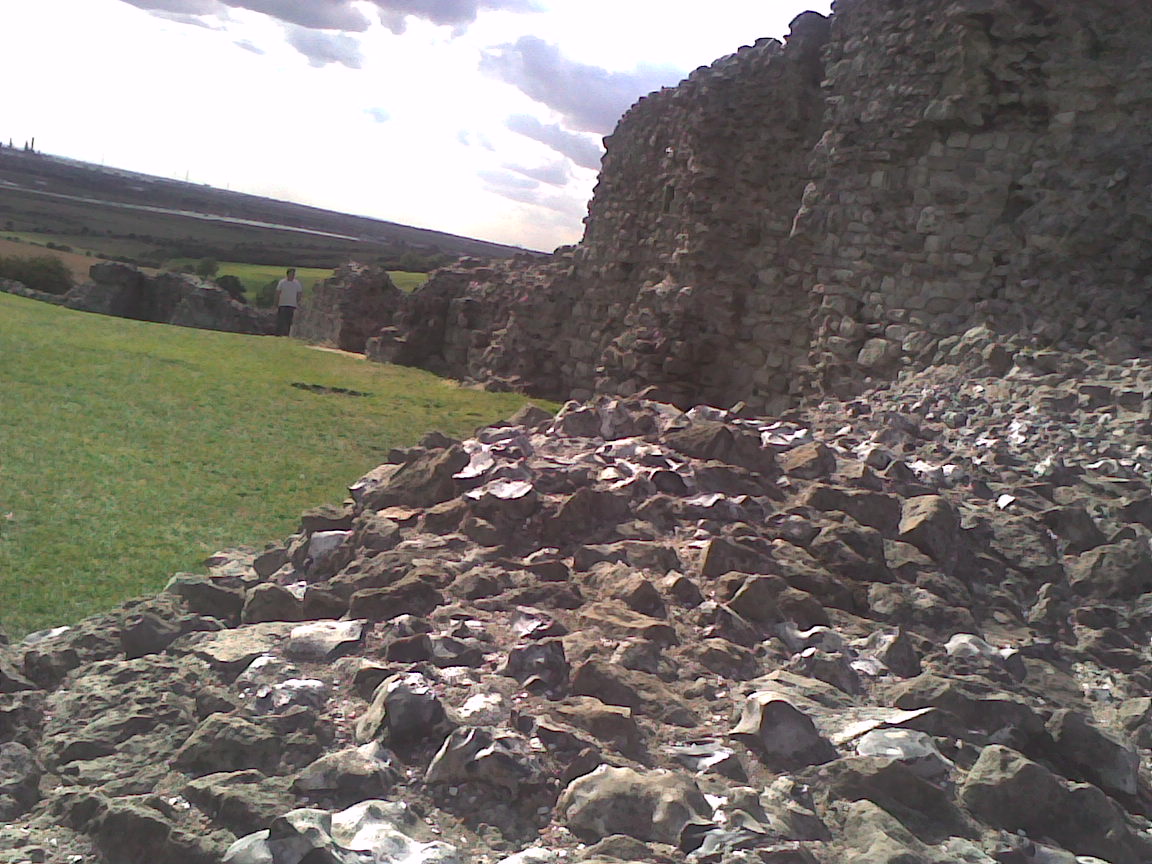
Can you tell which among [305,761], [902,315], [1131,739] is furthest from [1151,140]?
[305,761]

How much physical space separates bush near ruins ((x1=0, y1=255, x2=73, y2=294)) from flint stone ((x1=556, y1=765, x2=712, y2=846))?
25.3 m

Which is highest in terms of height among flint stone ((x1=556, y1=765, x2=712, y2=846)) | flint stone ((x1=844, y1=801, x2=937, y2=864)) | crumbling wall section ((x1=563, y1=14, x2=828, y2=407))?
crumbling wall section ((x1=563, y1=14, x2=828, y2=407))

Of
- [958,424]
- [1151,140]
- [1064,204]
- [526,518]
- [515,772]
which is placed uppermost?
[1151,140]

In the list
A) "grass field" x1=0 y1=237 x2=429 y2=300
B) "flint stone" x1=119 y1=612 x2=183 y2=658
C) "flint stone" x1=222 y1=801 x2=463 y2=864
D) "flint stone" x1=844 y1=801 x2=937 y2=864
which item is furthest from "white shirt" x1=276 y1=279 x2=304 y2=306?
"flint stone" x1=844 y1=801 x2=937 y2=864

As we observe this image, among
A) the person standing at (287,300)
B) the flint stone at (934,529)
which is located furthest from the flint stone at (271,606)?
the person standing at (287,300)

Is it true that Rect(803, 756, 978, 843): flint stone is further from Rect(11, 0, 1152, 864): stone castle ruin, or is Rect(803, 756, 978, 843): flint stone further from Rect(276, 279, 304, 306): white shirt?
Rect(276, 279, 304, 306): white shirt

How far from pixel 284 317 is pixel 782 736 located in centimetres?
1700

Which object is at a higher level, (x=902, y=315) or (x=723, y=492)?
(x=902, y=315)

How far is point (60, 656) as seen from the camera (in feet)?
10.5

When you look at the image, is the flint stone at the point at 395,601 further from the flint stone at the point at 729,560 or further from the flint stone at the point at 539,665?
the flint stone at the point at 729,560

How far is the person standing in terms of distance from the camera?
17906 millimetres

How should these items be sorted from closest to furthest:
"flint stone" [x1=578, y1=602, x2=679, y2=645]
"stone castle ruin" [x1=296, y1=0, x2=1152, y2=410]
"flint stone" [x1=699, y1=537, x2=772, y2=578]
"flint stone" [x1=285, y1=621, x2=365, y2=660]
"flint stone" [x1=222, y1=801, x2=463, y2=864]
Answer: "flint stone" [x1=222, y1=801, x2=463, y2=864] → "flint stone" [x1=285, y1=621, x2=365, y2=660] → "flint stone" [x1=578, y1=602, x2=679, y2=645] → "flint stone" [x1=699, y1=537, x2=772, y2=578] → "stone castle ruin" [x1=296, y1=0, x2=1152, y2=410]

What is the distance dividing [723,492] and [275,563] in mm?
1823

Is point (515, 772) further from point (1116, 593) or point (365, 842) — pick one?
point (1116, 593)
